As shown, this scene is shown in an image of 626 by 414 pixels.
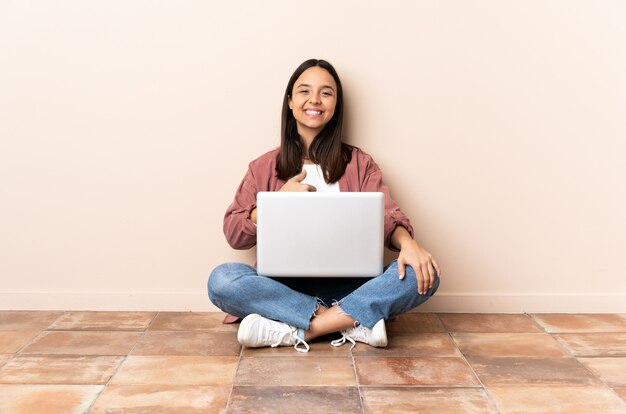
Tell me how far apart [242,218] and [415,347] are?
Result: 0.70 meters

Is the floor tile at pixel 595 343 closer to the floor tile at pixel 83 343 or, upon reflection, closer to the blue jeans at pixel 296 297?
the blue jeans at pixel 296 297

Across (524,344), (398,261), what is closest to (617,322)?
(524,344)

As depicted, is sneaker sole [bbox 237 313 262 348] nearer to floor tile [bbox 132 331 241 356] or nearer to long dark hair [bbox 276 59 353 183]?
floor tile [bbox 132 331 241 356]

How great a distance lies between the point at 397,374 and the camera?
202cm

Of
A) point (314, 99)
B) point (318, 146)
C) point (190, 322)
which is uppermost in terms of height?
point (314, 99)

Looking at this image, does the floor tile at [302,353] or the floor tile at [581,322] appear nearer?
the floor tile at [302,353]

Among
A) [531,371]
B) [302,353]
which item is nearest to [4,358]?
[302,353]

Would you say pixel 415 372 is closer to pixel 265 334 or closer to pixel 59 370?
pixel 265 334

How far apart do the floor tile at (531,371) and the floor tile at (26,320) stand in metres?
1.46

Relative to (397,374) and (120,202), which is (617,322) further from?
(120,202)

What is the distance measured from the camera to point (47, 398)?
1.84 meters

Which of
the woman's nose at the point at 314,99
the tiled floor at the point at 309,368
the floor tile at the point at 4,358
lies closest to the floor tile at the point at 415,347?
the tiled floor at the point at 309,368

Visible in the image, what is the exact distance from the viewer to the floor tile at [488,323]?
250cm

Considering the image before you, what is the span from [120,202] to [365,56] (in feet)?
3.41
